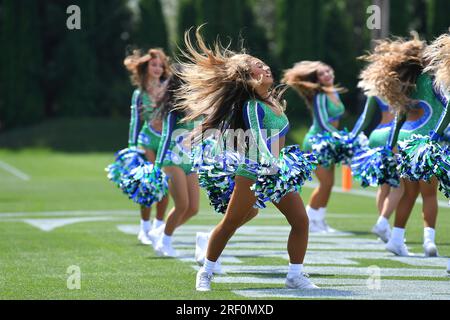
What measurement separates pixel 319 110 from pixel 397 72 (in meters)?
2.73

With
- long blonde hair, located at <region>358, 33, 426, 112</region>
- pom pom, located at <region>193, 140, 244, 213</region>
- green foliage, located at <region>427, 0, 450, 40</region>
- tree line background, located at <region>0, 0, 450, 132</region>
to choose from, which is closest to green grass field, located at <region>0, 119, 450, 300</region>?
pom pom, located at <region>193, 140, 244, 213</region>

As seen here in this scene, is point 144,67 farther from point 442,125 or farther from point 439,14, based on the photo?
point 439,14

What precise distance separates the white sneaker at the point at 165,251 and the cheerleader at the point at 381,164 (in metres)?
1.85

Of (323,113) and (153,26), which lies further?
(153,26)

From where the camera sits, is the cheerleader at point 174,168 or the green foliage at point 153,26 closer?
the cheerleader at point 174,168

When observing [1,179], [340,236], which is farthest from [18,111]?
[340,236]

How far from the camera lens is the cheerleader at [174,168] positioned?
935cm

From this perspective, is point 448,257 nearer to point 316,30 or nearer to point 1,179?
point 1,179

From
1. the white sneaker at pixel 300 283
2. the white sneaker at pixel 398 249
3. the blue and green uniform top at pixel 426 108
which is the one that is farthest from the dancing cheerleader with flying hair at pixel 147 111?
the white sneaker at pixel 300 283

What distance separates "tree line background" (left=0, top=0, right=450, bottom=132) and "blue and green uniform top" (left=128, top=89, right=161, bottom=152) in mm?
32500

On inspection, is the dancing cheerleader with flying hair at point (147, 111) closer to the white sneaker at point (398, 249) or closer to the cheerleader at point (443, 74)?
the white sneaker at point (398, 249)

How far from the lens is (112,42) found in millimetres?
47906

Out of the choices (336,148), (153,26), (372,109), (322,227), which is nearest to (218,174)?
Answer: (372,109)
